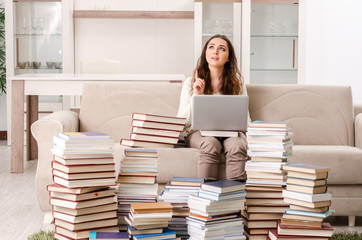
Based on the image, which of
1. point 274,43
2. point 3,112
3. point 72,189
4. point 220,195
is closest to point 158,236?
point 220,195

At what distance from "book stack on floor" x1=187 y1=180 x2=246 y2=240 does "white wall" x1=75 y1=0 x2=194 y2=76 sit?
13.3 ft

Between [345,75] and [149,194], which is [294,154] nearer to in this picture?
[149,194]

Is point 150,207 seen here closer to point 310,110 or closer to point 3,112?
point 310,110

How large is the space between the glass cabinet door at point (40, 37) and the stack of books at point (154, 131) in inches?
133

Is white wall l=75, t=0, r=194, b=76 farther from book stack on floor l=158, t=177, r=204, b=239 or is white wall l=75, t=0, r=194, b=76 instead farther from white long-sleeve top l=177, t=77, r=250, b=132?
book stack on floor l=158, t=177, r=204, b=239

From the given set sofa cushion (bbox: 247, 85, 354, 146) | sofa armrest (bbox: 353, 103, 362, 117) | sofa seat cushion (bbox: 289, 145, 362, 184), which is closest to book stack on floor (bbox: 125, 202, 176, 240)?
sofa seat cushion (bbox: 289, 145, 362, 184)

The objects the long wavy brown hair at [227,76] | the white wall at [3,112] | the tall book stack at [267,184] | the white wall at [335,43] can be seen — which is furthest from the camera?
the white wall at [3,112]

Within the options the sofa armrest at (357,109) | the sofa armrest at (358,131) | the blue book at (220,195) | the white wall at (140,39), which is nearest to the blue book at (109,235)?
the blue book at (220,195)

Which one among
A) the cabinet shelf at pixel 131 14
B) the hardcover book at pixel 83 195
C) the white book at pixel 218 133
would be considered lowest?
the hardcover book at pixel 83 195

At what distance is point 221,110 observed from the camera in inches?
111

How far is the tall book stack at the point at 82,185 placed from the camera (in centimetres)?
231

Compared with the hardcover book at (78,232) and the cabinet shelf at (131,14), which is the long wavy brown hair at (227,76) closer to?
the hardcover book at (78,232)

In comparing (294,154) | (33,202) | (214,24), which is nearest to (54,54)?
(214,24)

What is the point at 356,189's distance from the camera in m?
2.96
